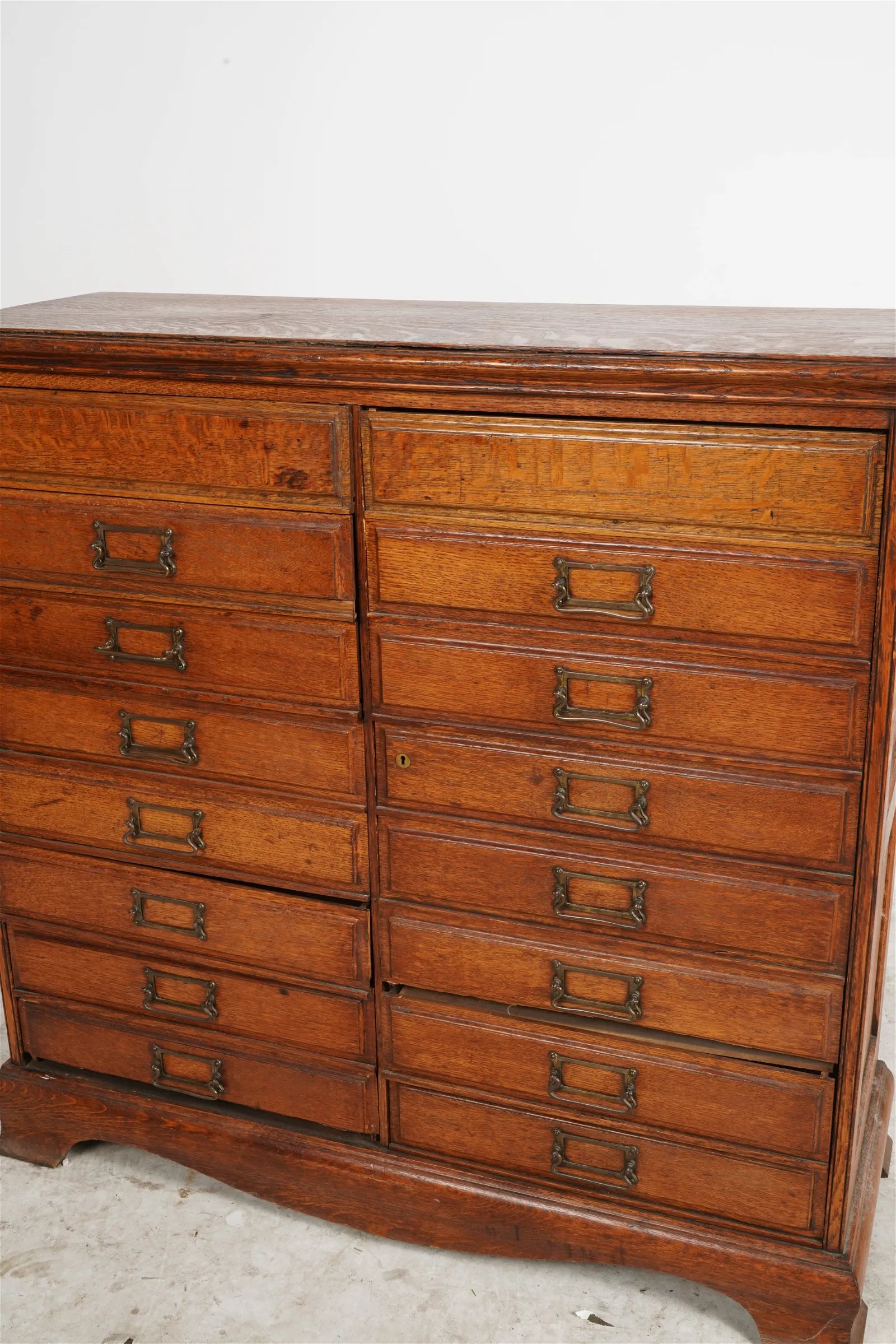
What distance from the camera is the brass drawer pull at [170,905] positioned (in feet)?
9.02

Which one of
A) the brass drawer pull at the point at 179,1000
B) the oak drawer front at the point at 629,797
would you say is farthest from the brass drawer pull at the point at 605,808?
the brass drawer pull at the point at 179,1000

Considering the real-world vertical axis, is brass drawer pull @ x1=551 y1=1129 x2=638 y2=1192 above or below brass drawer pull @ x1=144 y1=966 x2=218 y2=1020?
below

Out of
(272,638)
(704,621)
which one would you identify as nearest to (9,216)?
(272,638)

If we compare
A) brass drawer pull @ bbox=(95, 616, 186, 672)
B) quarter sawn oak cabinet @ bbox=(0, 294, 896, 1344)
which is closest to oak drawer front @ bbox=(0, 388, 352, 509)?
quarter sawn oak cabinet @ bbox=(0, 294, 896, 1344)

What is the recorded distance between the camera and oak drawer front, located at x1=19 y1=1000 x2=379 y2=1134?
274 centimetres

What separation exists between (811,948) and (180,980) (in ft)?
3.88

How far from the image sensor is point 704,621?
2.22 metres

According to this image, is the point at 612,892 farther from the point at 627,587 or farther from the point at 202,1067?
the point at 202,1067

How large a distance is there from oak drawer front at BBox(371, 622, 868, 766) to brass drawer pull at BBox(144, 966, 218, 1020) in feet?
2.32

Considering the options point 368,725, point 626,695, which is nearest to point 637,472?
point 626,695

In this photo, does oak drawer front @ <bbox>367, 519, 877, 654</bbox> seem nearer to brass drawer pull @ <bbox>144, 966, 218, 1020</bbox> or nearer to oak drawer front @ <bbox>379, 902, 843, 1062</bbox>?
oak drawer front @ <bbox>379, 902, 843, 1062</bbox>

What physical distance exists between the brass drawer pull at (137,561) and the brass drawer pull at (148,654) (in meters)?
0.09

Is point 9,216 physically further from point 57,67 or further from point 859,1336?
point 859,1336

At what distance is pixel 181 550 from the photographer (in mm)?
2500
